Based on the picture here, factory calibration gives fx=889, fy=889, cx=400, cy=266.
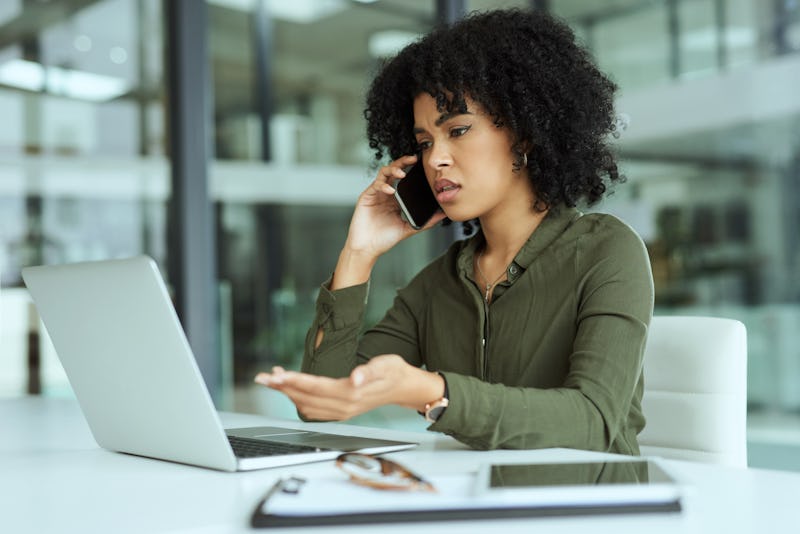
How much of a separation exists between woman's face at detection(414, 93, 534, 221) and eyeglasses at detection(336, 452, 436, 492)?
0.86m

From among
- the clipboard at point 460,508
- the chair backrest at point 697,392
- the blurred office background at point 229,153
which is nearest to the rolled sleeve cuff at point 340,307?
the chair backrest at point 697,392

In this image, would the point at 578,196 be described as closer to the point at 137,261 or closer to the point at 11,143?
the point at 137,261

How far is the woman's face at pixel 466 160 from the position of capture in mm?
1746

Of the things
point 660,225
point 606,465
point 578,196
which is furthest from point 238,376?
point 606,465

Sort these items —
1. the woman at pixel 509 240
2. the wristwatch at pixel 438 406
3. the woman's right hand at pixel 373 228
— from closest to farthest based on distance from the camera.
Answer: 1. the wristwatch at pixel 438 406
2. the woman at pixel 509 240
3. the woman's right hand at pixel 373 228

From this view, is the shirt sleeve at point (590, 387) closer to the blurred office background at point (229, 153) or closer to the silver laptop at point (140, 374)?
the silver laptop at point (140, 374)

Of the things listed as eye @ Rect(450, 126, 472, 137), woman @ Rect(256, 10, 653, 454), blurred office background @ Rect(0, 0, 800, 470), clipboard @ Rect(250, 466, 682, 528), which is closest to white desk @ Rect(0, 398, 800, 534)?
clipboard @ Rect(250, 466, 682, 528)

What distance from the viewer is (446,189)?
176 centimetres

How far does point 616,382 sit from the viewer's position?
1338 millimetres

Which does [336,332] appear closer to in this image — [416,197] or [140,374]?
[416,197]

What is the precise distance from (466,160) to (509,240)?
189 millimetres

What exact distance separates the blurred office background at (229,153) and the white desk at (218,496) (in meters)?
2.03

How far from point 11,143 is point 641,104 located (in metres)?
3.35

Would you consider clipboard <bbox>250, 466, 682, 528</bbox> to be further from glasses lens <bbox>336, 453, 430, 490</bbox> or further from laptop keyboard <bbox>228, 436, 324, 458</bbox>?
laptop keyboard <bbox>228, 436, 324, 458</bbox>
